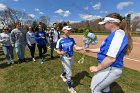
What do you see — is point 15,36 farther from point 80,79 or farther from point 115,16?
point 115,16

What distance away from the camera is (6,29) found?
9.67m

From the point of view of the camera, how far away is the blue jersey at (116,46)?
9.70ft

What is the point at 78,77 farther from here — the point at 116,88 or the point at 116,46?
the point at 116,46

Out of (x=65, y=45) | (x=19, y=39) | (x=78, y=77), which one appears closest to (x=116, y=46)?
(x=65, y=45)

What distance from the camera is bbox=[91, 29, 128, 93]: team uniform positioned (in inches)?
117

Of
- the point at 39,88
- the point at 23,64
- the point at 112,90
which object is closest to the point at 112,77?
the point at 112,90

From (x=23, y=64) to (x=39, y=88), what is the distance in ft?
11.4

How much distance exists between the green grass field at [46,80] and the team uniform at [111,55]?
320 centimetres

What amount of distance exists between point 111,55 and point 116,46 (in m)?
0.16

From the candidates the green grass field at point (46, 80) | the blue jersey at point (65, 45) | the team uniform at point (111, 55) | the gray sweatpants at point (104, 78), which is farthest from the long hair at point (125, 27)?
the green grass field at point (46, 80)

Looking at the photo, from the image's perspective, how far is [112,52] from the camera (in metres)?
2.95

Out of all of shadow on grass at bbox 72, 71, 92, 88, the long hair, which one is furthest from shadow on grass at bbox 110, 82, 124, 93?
the long hair

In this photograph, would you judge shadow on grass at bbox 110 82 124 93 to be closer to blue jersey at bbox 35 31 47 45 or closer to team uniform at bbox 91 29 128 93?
team uniform at bbox 91 29 128 93

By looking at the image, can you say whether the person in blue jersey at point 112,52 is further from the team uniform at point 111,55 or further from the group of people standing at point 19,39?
the group of people standing at point 19,39
